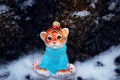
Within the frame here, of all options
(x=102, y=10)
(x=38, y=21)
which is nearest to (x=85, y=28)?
(x=102, y=10)

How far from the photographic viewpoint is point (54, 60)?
3.08 meters

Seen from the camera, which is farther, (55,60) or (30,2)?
(30,2)

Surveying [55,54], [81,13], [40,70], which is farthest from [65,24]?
[40,70]

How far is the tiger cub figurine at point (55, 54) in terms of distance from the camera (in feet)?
9.57

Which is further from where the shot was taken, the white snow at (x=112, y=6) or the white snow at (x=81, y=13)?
the white snow at (x=112, y=6)

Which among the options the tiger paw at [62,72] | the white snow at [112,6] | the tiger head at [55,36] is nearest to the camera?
the tiger head at [55,36]

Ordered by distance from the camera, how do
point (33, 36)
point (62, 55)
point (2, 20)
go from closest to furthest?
point (62, 55) → point (2, 20) → point (33, 36)

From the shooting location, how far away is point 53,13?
3.37 m

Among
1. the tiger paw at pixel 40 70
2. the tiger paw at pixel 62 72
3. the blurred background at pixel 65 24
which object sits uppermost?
the blurred background at pixel 65 24

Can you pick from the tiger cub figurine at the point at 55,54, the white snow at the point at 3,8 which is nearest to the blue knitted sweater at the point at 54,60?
the tiger cub figurine at the point at 55,54

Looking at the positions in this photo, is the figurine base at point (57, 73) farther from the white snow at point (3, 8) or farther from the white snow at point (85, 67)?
the white snow at point (3, 8)

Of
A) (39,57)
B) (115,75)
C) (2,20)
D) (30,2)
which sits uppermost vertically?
(30,2)

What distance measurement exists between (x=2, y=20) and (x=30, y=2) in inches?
13.0

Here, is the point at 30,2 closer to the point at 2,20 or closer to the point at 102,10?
the point at 2,20
